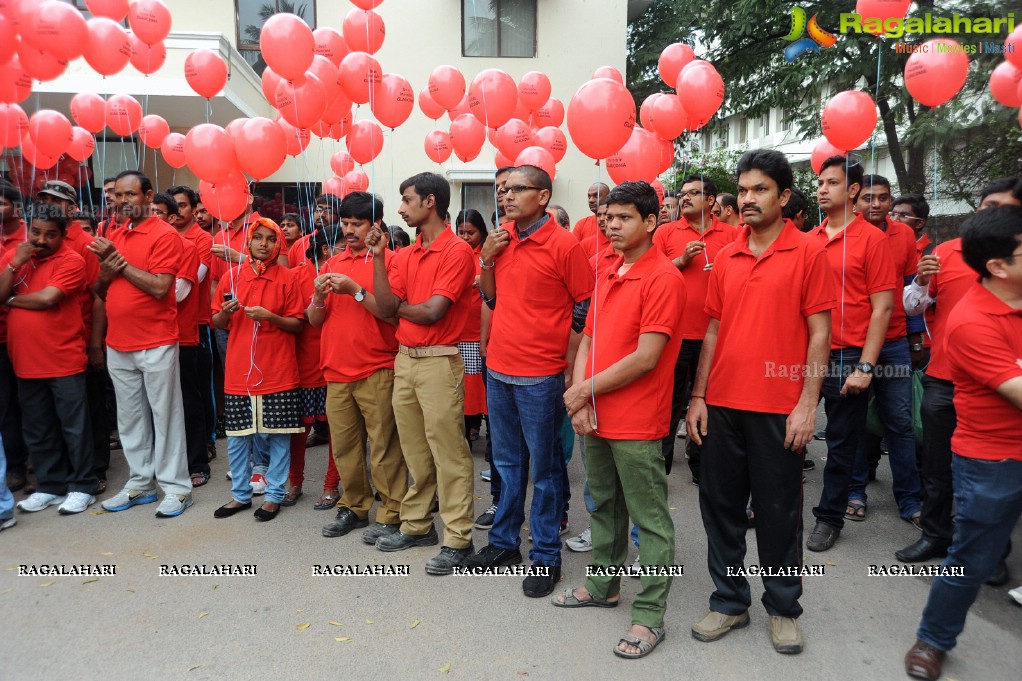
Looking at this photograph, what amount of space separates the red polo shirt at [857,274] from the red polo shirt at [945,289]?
9.6 inches

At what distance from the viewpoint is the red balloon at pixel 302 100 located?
503 cm

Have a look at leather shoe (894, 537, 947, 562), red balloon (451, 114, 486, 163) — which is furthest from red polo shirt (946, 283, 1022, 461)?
red balloon (451, 114, 486, 163)

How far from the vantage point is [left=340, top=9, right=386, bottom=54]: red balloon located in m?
5.75

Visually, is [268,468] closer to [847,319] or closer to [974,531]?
[847,319]

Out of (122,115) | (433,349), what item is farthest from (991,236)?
(122,115)

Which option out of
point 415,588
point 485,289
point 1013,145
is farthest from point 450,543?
point 1013,145

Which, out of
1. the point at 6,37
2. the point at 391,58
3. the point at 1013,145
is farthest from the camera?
the point at 391,58

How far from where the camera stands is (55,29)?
14.4 ft

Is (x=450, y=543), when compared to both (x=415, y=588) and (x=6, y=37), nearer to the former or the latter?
(x=415, y=588)

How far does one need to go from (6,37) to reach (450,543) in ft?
12.6

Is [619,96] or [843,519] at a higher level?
[619,96]

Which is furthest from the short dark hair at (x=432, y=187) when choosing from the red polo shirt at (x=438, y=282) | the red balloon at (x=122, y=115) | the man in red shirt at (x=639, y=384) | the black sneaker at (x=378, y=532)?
the red balloon at (x=122, y=115)

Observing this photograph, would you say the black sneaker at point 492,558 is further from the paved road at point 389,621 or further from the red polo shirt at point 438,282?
the red polo shirt at point 438,282

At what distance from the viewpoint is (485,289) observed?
392cm
